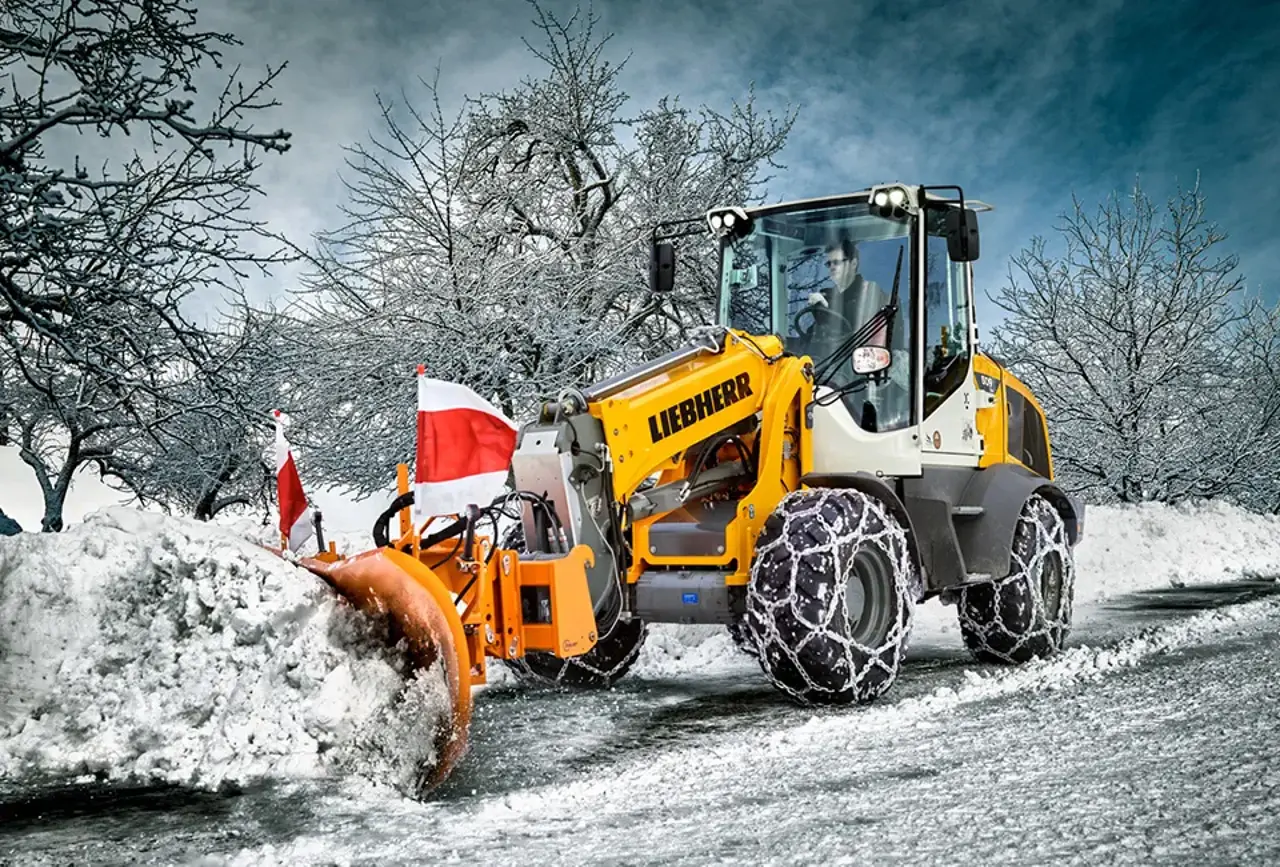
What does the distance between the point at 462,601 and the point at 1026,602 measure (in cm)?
418

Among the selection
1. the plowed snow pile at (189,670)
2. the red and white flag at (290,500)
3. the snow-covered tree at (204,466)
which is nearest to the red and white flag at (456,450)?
the plowed snow pile at (189,670)

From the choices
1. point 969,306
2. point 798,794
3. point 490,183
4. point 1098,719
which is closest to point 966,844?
point 798,794

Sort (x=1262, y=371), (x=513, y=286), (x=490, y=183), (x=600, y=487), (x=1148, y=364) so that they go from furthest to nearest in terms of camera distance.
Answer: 1. (x=1262, y=371)
2. (x=1148, y=364)
3. (x=490, y=183)
4. (x=513, y=286)
5. (x=600, y=487)

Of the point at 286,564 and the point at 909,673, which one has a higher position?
the point at 286,564

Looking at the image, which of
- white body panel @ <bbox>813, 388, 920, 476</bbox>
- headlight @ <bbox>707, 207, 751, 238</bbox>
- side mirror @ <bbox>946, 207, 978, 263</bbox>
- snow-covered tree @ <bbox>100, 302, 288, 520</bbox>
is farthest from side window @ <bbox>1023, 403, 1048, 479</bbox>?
snow-covered tree @ <bbox>100, 302, 288, 520</bbox>

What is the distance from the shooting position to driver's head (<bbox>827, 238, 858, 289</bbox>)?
7176mm

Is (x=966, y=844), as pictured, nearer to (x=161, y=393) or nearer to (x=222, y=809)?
(x=222, y=809)

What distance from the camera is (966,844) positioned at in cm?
344

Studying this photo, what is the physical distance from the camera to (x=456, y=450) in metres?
5.75

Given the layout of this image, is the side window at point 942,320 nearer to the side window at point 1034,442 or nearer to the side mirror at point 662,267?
the side window at point 1034,442

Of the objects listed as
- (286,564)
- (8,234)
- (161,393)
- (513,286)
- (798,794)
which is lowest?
(798,794)

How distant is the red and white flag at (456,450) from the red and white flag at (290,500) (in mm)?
932

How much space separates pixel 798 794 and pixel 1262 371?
73.2 feet

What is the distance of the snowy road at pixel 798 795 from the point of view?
3.53m
